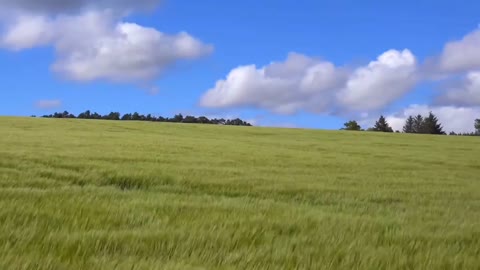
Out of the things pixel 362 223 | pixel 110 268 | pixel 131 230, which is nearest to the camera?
pixel 110 268

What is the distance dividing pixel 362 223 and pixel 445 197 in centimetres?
618

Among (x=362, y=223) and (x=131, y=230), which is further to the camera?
(x=362, y=223)

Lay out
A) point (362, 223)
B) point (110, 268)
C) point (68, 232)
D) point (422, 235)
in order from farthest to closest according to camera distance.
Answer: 1. point (362, 223)
2. point (422, 235)
3. point (68, 232)
4. point (110, 268)

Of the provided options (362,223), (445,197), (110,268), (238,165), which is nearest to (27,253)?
(110,268)

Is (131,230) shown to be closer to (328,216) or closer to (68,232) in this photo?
(68,232)

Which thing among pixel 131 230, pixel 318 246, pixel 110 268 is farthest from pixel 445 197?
pixel 110 268

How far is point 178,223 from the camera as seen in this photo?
5246 millimetres

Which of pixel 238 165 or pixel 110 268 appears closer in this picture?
pixel 110 268

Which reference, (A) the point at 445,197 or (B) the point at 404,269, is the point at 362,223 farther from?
(A) the point at 445,197

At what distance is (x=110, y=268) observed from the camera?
3369 mm

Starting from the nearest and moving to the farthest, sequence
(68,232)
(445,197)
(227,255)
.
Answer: (227,255) → (68,232) → (445,197)

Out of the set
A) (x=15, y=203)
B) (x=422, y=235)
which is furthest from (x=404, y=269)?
(x=15, y=203)

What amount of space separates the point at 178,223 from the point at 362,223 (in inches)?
85.3

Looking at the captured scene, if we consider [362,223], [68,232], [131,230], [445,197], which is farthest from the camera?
[445,197]
